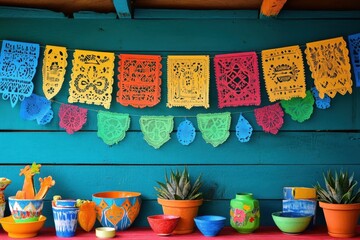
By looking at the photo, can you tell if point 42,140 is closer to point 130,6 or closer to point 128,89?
point 128,89

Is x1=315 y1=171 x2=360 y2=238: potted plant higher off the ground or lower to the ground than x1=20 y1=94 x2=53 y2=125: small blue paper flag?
lower

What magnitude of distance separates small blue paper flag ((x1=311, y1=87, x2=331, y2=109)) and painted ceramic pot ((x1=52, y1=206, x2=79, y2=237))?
3.76 feet

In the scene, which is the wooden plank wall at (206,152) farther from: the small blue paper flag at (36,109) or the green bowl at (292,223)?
the green bowl at (292,223)

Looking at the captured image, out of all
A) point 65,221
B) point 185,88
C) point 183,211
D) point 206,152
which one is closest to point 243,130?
point 206,152

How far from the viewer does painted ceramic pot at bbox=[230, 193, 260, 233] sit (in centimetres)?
194

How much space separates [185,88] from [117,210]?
2.00 ft

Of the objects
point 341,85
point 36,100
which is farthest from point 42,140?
point 341,85

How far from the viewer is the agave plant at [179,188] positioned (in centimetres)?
197

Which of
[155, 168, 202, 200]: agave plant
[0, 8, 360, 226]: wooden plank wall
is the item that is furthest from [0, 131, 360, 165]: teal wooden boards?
[155, 168, 202, 200]: agave plant

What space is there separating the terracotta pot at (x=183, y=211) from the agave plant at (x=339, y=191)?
524 mm

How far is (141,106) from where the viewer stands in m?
2.10

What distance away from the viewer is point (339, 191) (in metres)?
1.90

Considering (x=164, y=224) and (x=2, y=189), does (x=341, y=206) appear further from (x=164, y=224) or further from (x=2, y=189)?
(x=2, y=189)

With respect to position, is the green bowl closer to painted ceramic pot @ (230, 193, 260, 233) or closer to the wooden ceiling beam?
painted ceramic pot @ (230, 193, 260, 233)
